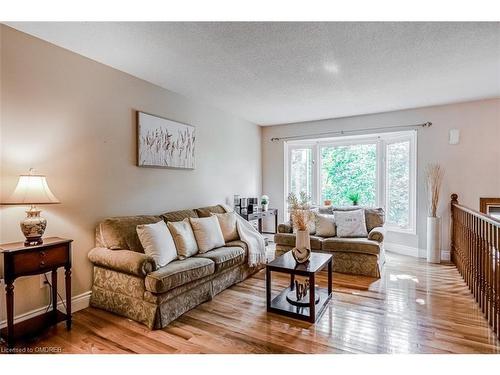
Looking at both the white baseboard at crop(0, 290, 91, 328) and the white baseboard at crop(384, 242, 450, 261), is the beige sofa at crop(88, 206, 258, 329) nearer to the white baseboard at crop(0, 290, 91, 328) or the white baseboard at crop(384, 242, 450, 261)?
the white baseboard at crop(0, 290, 91, 328)

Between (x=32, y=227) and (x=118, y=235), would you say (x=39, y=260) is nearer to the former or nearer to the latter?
(x=32, y=227)

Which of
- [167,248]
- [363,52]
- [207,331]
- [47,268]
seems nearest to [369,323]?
[207,331]

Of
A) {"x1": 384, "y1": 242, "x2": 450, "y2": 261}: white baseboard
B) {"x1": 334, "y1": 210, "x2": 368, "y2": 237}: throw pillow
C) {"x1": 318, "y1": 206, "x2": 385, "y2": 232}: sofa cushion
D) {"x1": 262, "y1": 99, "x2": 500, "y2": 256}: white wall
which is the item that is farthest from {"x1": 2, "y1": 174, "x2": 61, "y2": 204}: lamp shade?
{"x1": 384, "y1": 242, "x2": 450, "y2": 261}: white baseboard

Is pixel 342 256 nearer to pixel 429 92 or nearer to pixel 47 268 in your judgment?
pixel 429 92

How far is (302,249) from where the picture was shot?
2660mm

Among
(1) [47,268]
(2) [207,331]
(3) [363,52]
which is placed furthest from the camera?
(3) [363,52]

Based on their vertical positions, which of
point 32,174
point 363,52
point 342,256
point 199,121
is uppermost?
point 363,52

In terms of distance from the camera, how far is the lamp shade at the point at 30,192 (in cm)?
200

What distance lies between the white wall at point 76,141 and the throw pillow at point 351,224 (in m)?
2.28

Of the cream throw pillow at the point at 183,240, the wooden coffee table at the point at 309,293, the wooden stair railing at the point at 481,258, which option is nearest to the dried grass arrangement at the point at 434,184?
the wooden stair railing at the point at 481,258

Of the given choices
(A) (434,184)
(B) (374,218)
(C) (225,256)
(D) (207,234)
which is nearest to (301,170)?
(B) (374,218)

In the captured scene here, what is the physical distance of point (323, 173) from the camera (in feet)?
17.7

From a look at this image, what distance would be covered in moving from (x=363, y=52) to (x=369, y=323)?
239 cm

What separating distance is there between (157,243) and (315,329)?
1.59 m
